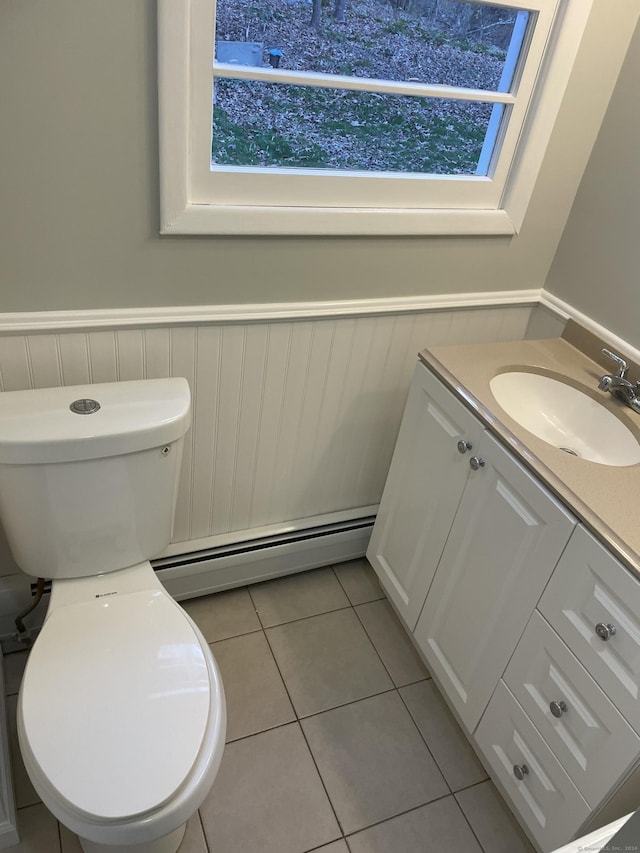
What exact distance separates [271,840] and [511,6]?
1.83 m

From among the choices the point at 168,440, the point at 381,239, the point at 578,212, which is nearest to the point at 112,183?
the point at 168,440

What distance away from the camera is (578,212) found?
63.7 inches

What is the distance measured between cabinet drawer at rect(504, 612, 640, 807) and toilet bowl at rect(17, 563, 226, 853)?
621 millimetres

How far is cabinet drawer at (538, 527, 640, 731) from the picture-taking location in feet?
3.47

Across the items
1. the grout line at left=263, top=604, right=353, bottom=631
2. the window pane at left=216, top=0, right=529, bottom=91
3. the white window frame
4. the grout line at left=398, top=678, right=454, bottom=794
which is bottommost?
the grout line at left=398, top=678, right=454, bottom=794

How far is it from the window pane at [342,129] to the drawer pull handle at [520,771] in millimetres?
1338

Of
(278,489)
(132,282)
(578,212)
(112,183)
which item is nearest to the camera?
(112,183)

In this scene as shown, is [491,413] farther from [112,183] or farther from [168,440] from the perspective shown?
[112,183]

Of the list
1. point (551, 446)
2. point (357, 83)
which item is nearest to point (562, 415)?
point (551, 446)

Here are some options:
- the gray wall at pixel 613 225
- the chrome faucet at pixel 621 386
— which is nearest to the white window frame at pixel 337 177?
the gray wall at pixel 613 225

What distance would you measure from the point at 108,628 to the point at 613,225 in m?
1.45

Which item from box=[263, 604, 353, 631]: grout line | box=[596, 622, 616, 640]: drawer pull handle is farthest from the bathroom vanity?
box=[263, 604, 353, 631]: grout line

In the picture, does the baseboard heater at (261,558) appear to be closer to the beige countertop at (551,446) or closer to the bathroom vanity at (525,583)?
the bathroom vanity at (525,583)

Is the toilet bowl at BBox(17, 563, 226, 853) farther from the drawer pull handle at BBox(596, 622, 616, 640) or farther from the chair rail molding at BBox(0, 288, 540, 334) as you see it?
the drawer pull handle at BBox(596, 622, 616, 640)
